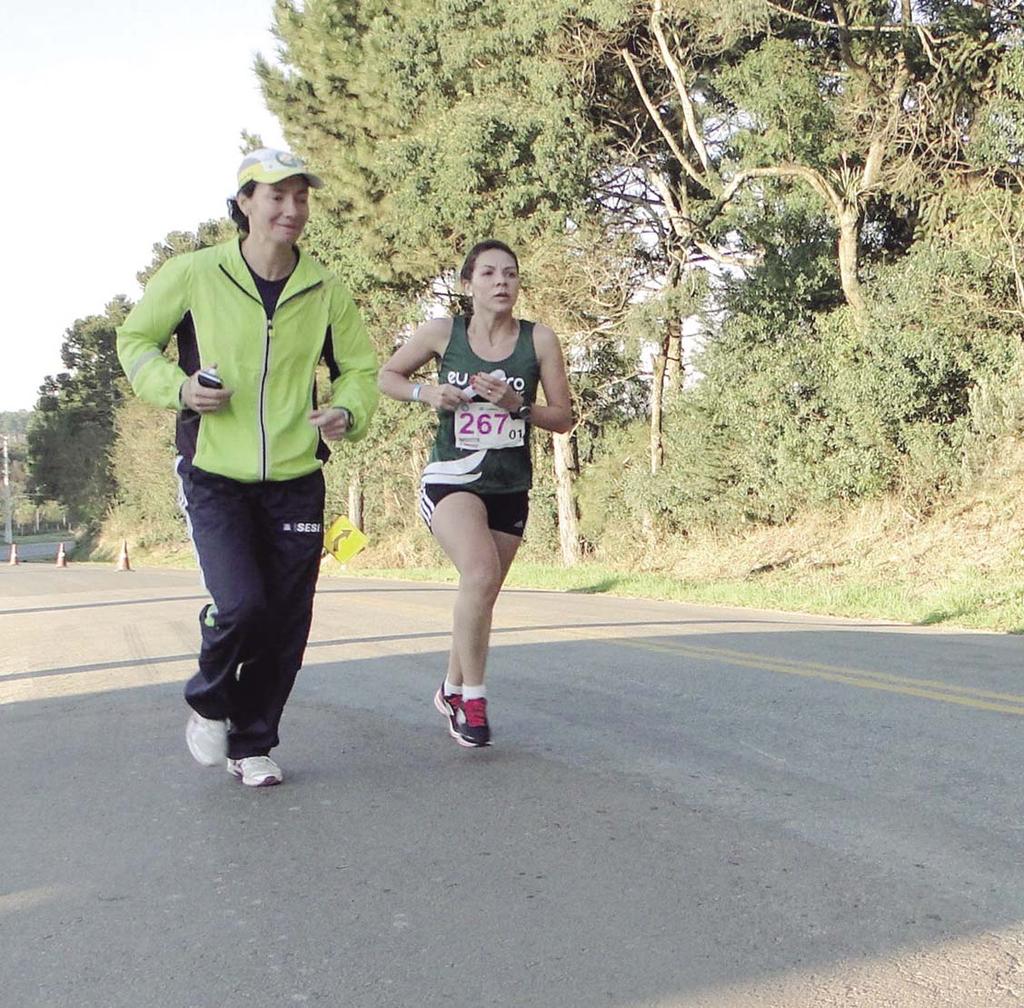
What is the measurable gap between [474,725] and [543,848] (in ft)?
4.77

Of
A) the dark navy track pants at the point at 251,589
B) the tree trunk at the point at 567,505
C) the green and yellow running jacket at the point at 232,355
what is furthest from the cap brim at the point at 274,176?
the tree trunk at the point at 567,505

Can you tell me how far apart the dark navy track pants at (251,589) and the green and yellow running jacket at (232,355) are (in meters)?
0.10

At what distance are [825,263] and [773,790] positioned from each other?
17727 mm

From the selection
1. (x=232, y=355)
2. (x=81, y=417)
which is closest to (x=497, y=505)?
(x=232, y=355)

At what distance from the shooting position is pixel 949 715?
5.71 meters

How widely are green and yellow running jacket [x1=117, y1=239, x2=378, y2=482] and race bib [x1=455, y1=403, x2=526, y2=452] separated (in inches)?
28.9

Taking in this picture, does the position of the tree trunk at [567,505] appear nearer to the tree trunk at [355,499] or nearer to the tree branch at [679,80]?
the tree branch at [679,80]

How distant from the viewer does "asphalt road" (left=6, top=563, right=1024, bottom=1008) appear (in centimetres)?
286

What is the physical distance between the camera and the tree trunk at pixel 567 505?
2723cm

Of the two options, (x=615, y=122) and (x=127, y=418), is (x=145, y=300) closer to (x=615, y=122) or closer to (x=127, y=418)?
(x=615, y=122)

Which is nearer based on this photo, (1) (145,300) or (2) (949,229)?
(1) (145,300)

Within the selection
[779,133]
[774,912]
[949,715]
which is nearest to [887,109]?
[779,133]

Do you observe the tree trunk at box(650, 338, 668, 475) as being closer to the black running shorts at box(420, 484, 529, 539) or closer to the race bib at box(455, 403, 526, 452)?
the black running shorts at box(420, 484, 529, 539)

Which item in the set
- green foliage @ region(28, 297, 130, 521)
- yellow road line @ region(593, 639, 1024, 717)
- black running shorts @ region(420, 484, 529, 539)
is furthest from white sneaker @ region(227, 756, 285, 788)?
green foliage @ region(28, 297, 130, 521)
